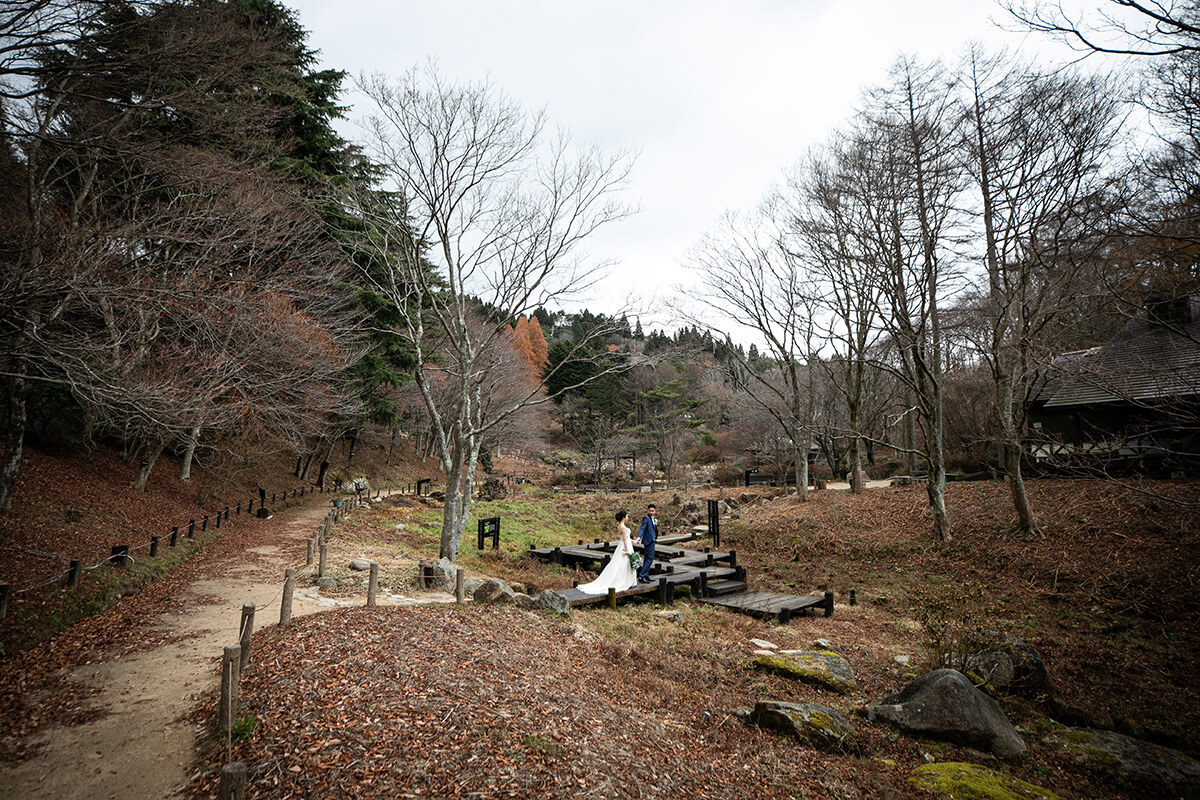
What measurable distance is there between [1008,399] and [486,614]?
13.3m

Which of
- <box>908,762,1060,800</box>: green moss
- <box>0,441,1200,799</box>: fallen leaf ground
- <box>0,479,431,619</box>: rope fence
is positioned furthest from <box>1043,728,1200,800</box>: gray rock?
<box>0,479,431,619</box>: rope fence

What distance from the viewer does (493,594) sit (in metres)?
9.54

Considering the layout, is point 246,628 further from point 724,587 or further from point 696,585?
point 724,587

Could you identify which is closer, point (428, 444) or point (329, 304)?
point (329, 304)

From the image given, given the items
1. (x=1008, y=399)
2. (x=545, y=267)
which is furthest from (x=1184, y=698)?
(x=545, y=267)

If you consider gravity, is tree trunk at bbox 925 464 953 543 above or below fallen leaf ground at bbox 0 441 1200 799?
above

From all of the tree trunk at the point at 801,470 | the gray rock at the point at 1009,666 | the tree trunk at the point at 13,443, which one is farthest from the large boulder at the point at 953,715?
the tree trunk at the point at 13,443

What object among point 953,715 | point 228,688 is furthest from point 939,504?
point 228,688

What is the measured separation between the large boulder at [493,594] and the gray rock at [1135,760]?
25.4ft

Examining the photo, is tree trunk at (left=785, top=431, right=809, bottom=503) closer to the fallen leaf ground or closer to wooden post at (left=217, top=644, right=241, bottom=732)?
the fallen leaf ground

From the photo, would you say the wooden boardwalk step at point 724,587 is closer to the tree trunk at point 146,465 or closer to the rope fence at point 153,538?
the rope fence at point 153,538

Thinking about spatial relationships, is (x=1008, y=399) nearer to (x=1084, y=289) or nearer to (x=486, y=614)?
(x=1084, y=289)

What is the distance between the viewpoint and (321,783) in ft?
12.8

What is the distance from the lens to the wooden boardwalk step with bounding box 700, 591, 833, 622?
10664 mm
